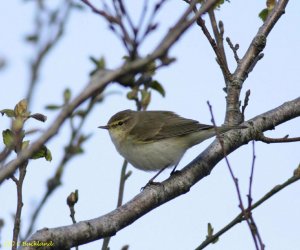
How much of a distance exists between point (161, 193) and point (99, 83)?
2.87 m

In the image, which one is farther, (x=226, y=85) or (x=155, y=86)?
(x=226, y=85)

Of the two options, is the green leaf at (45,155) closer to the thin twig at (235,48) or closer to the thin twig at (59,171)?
the thin twig at (59,171)

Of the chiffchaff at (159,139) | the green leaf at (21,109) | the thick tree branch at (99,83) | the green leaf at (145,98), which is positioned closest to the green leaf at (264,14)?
the chiffchaff at (159,139)

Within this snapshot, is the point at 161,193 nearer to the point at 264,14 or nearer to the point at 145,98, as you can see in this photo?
the point at 145,98

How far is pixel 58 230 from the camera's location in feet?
10.2

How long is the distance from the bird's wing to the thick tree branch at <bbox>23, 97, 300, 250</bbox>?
2.36 feet

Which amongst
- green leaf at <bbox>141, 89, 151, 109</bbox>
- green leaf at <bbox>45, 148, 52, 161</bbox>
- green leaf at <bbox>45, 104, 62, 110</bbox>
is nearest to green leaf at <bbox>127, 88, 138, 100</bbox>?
green leaf at <bbox>141, 89, 151, 109</bbox>

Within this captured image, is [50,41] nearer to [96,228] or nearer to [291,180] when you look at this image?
[96,228]

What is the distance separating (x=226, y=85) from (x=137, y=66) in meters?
3.97

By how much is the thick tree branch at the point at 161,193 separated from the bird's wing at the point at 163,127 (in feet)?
2.36

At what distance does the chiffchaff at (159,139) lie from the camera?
583cm

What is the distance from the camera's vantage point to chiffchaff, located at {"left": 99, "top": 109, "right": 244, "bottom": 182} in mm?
5832

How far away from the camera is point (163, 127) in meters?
6.15

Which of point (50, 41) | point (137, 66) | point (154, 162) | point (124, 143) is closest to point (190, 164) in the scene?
point (154, 162)
